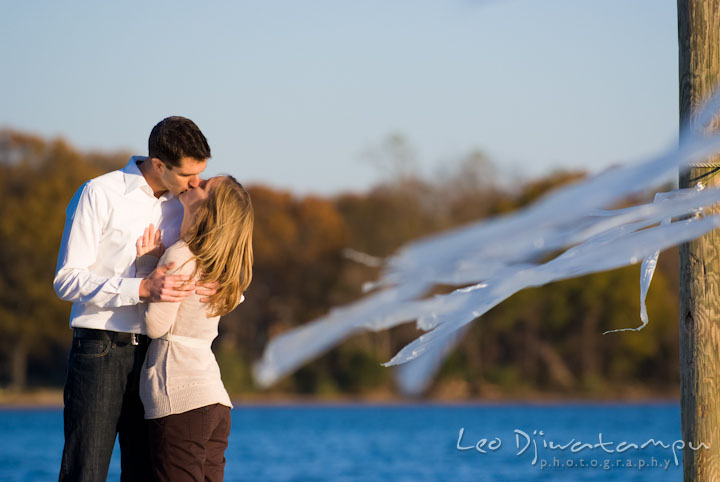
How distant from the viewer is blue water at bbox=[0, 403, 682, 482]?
1858 cm

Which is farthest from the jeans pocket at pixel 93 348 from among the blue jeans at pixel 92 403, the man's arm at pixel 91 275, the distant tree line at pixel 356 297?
the distant tree line at pixel 356 297

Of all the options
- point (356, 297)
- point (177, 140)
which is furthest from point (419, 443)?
point (177, 140)

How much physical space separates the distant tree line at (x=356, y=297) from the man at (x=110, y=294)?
37952mm

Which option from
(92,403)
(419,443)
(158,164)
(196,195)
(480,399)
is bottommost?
(480,399)

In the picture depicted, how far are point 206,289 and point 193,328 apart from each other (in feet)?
0.52

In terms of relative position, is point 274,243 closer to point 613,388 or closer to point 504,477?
point 613,388

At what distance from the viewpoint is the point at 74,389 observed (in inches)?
144

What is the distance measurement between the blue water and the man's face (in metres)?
4.63

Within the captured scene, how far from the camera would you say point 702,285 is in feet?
13.6

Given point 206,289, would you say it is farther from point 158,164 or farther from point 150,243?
point 158,164

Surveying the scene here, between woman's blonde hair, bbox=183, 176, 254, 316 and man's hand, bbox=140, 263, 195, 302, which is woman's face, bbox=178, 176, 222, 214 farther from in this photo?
man's hand, bbox=140, 263, 195, 302

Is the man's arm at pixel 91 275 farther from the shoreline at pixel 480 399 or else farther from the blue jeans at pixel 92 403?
the shoreline at pixel 480 399

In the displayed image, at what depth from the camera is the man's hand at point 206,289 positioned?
3691 millimetres

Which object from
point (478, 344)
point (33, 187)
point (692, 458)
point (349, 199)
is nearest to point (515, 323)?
point (478, 344)
